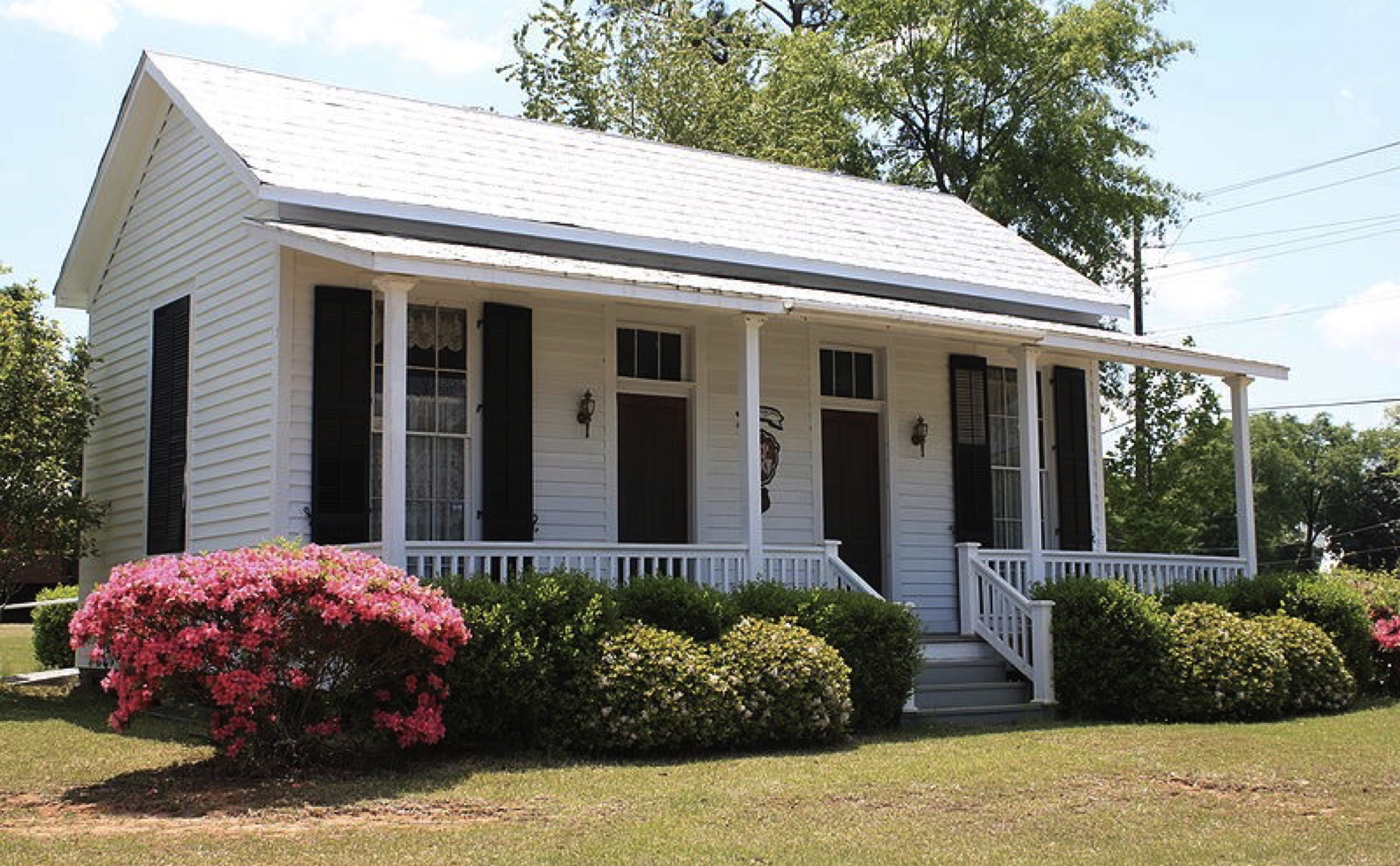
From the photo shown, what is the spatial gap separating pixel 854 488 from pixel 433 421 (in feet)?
15.3

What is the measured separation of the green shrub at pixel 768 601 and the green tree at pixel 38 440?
285 inches

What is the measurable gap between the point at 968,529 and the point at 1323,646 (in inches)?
143

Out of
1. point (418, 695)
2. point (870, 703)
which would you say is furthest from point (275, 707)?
point (870, 703)

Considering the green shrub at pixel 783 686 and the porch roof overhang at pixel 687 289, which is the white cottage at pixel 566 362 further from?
the green shrub at pixel 783 686

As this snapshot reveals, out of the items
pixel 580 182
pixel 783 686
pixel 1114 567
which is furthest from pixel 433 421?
pixel 1114 567

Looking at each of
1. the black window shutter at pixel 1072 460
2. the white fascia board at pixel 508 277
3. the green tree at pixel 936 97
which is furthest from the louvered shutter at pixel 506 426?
the green tree at pixel 936 97

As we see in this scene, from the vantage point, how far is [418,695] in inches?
384

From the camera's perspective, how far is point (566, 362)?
13.3 m

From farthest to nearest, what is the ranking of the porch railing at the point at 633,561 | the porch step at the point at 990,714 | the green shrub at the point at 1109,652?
the green shrub at the point at 1109,652 < the porch step at the point at 990,714 < the porch railing at the point at 633,561

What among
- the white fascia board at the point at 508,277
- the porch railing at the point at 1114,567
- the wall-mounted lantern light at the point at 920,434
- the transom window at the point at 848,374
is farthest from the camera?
the wall-mounted lantern light at the point at 920,434

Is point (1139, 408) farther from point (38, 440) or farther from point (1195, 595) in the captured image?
point (38, 440)

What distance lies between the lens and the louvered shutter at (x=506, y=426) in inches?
490

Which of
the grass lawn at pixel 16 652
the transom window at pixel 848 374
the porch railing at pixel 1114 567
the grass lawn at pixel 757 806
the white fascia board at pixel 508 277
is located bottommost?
the grass lawn at pixel 757 806

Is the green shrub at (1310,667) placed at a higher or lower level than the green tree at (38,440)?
lower
